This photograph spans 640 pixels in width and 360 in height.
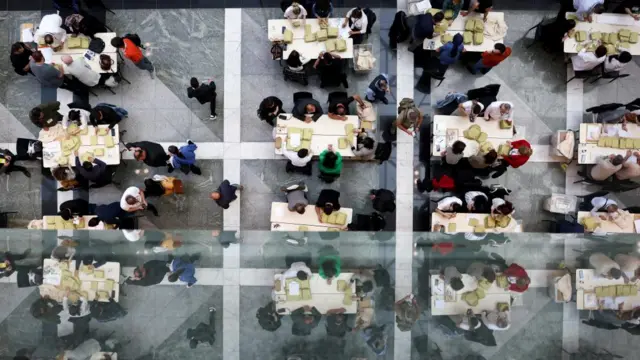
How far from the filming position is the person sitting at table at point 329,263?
6074 millimetres

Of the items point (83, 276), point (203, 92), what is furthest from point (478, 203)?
point (83, 276)

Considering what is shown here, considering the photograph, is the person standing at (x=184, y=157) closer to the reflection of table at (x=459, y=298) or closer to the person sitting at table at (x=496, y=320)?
the reflection of table at (x=459, y=298)

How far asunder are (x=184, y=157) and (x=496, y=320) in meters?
5.97

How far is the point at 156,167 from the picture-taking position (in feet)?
29.4

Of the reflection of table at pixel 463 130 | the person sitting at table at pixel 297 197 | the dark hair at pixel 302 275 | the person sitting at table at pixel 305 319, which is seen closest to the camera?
the person sitting at table at pixel 305 319

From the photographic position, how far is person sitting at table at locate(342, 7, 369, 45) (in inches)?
307

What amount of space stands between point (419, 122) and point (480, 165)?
138 cm

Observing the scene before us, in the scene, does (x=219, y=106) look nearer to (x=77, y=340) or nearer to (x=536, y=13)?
(x=77, y=340)

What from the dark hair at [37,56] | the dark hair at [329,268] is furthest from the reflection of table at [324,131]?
the dark hair at [37,56]

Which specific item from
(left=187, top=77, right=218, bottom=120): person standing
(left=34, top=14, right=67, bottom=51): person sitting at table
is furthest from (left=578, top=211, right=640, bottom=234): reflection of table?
(left=34, top=14, right=67, bottom=51): person sitting at table

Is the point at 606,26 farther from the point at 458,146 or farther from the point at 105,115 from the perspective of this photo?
the point at 105,115

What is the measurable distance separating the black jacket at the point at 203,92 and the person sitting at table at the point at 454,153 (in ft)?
14.6

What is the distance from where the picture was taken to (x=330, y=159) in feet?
25.3

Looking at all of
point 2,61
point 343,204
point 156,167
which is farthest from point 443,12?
point 2,61
